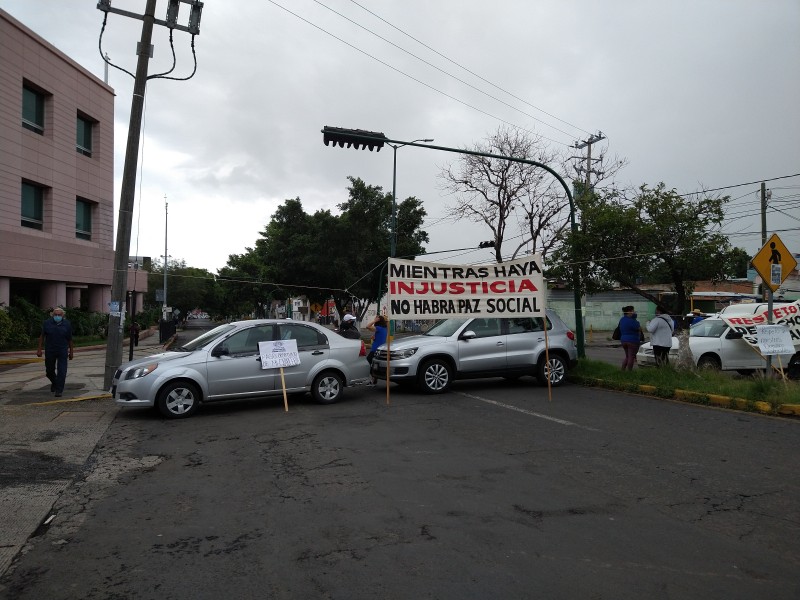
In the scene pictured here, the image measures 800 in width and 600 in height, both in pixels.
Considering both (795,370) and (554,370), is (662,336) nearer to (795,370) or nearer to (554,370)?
(554,370)

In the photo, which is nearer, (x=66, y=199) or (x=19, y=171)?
(x=19, y=171)

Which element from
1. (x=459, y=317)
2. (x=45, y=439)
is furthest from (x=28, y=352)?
(x=459, y=317)

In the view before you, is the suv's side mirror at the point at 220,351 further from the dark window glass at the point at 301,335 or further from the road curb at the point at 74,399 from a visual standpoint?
the road curb at the point at 74,399

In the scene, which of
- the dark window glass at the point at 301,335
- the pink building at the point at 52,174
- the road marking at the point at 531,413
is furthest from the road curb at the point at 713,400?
the pink building at the point at 52,174

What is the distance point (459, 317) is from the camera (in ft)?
39.2

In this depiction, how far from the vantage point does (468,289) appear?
12.1 m

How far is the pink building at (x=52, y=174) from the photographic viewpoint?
71.7 feet

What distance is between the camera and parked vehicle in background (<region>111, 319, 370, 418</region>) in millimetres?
9805

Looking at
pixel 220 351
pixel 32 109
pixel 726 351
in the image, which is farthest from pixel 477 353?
pixel 32 109

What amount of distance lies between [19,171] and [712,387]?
22.8 metres

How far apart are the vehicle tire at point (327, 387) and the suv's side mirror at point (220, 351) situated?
1.62 meters

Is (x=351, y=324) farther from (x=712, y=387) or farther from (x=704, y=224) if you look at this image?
(x=704, y=224)

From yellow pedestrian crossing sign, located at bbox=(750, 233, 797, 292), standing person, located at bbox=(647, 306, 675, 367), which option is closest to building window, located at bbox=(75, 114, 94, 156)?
standing person, located at bbox=(647, 306, 675, 367)

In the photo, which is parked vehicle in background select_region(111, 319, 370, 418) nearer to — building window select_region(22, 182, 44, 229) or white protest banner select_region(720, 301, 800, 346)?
white protest banner select_region(720, 301, 800, 346)
